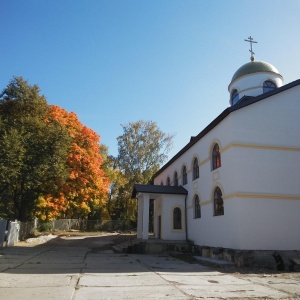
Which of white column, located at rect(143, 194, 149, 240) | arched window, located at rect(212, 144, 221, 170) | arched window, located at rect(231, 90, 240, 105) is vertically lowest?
white column, located at rect(143, 194, 149, 240)

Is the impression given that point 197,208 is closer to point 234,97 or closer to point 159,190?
point 159,190

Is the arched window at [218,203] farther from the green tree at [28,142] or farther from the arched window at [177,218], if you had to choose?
the green tree at [28,142]

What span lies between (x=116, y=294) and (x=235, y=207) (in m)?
8.42

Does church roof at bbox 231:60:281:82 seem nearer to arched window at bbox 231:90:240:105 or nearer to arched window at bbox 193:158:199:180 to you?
arched window at bbox 231:90:240:105

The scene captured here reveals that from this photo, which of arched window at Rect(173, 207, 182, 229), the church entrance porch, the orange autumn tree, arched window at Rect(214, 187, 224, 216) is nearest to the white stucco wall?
arched window at Rect(214, 187, 224, 216)

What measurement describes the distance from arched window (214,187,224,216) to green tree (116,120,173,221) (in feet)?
62.1

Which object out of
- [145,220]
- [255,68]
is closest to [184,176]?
[145,220]

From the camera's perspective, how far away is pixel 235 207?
13484mm

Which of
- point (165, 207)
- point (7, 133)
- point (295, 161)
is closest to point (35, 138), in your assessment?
point (7, 133)

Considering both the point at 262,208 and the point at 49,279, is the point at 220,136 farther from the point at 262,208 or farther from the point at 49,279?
the point at 49,279

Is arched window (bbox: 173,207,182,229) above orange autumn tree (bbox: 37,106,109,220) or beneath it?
beneath

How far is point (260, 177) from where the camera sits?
1403 cm

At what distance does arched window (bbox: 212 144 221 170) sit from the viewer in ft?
52.0

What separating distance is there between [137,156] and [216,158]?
63.5 ft
